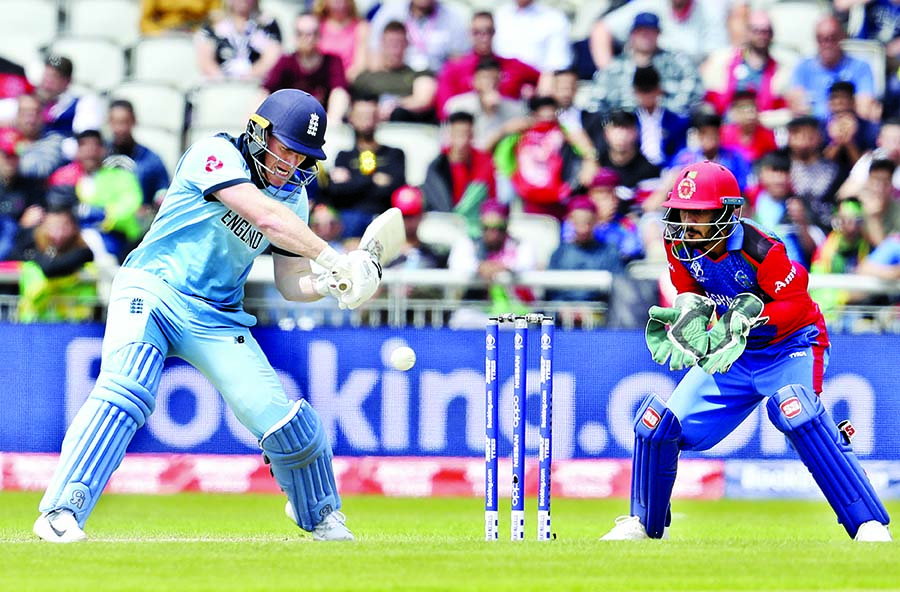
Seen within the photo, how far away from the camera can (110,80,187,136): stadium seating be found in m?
16.3

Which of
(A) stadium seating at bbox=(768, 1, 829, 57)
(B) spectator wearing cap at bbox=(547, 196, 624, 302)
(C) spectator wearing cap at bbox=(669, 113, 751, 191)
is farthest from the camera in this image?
(A) stadium seating at bbox=(768, 1, 829, 57)

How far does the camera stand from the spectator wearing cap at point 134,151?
589 inches

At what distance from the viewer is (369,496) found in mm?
12305

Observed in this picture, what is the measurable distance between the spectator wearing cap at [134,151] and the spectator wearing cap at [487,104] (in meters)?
2.84

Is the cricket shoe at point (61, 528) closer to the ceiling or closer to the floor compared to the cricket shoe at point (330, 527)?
closer to the ceiling

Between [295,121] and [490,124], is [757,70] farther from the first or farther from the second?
[295,121]

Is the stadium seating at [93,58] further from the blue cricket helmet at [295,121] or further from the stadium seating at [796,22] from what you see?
the blue cricket helmet at [295,121]

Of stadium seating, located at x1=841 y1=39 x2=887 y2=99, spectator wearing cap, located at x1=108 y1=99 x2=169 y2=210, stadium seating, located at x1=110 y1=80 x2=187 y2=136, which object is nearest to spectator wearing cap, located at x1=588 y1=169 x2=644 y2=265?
stadium seating, located at x1=841 y1=39 x2=887 y2=99

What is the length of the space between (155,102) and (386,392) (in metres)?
5.58

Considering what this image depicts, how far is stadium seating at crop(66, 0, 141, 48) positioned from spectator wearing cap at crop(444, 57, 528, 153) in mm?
4161

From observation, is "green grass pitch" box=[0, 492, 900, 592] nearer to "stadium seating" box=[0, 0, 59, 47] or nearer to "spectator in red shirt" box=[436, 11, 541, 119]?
"spectator in red shirt" box=[436, 11, 541, 119]

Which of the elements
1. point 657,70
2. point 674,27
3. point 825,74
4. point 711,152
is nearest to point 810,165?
point 711,152

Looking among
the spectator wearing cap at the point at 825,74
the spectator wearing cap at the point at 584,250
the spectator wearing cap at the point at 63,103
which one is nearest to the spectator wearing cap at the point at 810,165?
the spectator wearing cap at the point at 825,74

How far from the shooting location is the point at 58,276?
13258 mm
